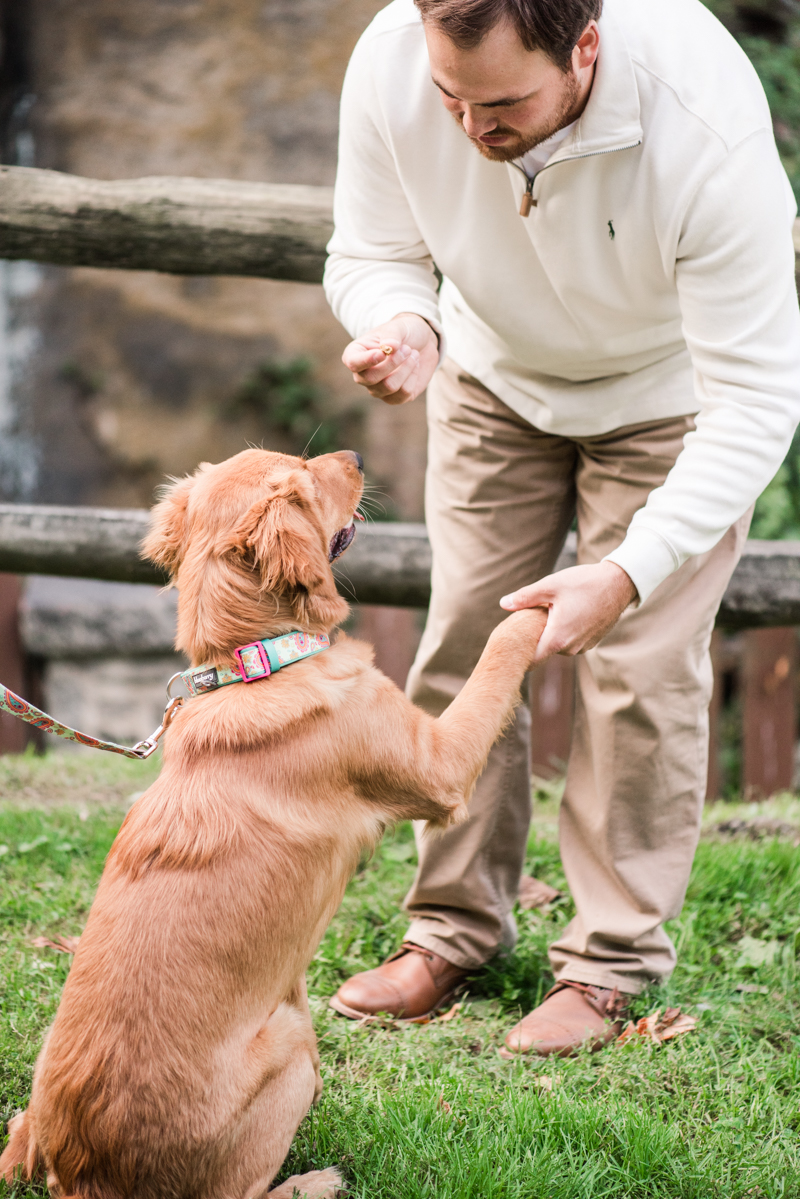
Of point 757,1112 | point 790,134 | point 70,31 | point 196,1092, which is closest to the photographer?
point 196,1092

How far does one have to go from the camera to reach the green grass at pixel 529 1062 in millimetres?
2082

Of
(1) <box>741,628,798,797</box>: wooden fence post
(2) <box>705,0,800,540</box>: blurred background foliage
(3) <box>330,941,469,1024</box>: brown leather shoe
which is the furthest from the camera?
(2) <box>705,0,800,540</box>: blurred background foliage

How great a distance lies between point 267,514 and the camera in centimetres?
213

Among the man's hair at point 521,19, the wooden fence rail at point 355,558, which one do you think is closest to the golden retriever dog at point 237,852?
the man's hair at point 521,19

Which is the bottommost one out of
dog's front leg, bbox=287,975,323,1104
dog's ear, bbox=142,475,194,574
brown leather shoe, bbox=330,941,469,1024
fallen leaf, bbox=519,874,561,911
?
fallen leaf, bbox=519,874,561,911

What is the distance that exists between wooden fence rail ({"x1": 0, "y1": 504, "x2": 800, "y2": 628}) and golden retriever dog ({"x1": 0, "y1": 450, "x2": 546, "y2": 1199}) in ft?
4.59

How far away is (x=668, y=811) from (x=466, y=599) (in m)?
0.78

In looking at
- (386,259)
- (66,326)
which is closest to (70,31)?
Result: (66,326)

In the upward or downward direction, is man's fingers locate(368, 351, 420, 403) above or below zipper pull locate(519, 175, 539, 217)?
below

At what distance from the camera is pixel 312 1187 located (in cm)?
203

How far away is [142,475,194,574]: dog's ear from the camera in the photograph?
7.66 feet

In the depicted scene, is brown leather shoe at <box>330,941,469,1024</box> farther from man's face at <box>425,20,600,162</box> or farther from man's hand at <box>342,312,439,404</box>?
man's face at <box>425,20,600,162</box>

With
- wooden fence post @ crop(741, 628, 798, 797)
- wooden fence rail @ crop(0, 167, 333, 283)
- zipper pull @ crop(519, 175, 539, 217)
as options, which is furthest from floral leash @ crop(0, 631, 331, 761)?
wooden fence post @ crop(741, 628, 798, 797)

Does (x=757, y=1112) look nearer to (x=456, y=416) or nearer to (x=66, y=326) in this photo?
(x=456, y=416)
